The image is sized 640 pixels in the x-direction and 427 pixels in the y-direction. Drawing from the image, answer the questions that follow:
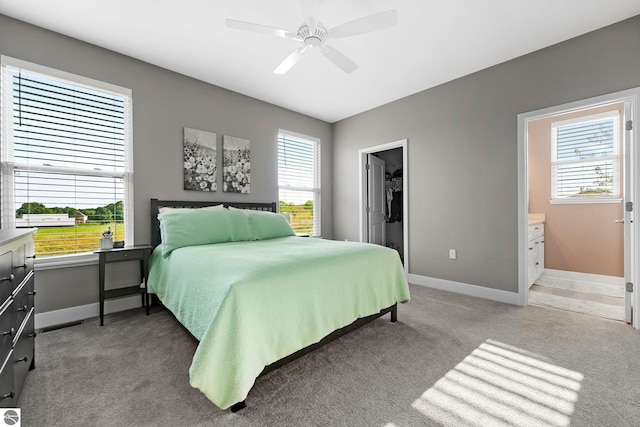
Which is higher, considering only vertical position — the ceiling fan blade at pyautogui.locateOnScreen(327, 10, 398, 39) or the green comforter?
the ceiling fan blade at pyautogui.locateOnScreen(327, 10, 398, 39)

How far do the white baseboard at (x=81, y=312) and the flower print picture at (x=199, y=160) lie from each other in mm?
1466

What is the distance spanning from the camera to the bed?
1382 millimetres

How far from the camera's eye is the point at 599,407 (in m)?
1.45

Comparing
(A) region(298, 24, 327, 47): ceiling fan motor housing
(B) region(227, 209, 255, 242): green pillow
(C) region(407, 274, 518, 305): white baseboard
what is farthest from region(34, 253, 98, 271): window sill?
(C) region(407, 274, 518, 305): white baseboard

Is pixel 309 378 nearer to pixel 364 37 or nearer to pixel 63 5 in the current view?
pixel 364 37

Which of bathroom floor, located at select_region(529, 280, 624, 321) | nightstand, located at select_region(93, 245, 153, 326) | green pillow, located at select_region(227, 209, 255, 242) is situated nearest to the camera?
nightstand, located at select_region(93, 245, 153, 326)

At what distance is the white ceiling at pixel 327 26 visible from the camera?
7.51 ft

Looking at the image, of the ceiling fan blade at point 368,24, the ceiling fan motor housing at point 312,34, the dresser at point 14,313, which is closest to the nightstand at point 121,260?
the dresser at point 14,313

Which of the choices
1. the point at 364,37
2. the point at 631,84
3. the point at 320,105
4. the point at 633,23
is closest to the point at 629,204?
the point at 631,84

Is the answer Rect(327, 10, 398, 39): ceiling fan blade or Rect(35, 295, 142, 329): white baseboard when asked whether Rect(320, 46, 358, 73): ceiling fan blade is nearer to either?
Rect(327, 10, 398, 39): ceiling fan blade

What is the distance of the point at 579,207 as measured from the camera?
3953 millimetres

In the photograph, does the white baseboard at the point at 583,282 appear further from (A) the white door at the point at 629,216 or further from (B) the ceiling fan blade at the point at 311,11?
(B) the ceiling fan blade at the point at 311,11

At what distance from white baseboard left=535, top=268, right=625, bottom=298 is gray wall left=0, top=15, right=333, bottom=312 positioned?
14.6 ft

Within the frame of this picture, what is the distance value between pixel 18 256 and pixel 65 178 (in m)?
1.63
